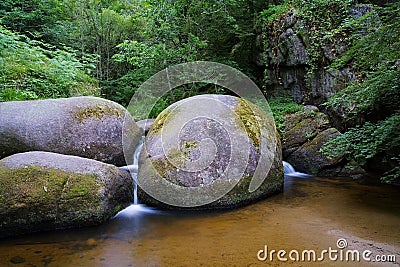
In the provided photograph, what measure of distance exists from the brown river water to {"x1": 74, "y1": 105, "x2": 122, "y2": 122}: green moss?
6.42 feet

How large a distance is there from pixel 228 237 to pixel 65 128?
3.22m

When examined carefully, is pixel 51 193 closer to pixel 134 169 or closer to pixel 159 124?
pixel 159 124

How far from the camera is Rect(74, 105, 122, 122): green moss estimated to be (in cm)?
517

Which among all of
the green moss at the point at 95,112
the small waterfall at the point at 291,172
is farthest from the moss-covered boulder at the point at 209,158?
the small waterfall at the point at 291,172

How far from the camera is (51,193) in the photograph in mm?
3459

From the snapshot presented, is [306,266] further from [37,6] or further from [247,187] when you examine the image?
[37,6]

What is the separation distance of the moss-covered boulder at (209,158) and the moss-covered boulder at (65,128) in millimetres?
1003

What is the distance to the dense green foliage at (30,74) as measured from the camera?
627 cm

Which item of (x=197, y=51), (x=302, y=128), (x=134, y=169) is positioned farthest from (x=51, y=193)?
(x=197, y=51)

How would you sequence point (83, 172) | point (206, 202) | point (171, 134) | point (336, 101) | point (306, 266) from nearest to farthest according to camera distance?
point (306, 266), point (83, 172), point (206, 202), point (171, 134), point (336, 101)

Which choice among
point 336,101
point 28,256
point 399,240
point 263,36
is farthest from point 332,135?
point 28,256

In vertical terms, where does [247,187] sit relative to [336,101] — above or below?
below

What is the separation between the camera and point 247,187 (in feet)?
14.1

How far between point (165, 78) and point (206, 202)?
541 centimetres
